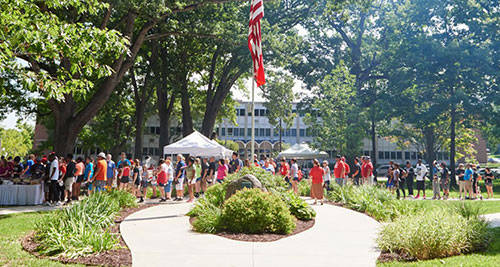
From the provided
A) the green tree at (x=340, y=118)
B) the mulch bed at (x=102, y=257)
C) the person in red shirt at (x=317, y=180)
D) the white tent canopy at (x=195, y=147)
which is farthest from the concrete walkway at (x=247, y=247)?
the green tree at (x=340, y=118)

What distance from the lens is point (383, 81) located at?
37.2 meters

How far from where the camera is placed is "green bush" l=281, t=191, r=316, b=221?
9805 millimetres

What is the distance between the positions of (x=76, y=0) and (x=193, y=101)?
29.3m

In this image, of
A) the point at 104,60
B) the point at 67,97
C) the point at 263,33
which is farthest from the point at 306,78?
the point at 67,97

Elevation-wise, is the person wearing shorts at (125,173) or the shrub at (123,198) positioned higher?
the person wearing shorts at (125,173)

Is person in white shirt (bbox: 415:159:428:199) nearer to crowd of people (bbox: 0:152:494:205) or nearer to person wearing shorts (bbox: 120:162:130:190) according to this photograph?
crowd of people (bbox: 0:152:494:205)

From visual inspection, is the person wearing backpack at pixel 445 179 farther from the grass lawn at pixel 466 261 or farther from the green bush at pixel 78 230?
the green bush at pixel 78 230

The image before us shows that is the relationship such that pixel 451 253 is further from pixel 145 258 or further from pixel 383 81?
pixel 383 81

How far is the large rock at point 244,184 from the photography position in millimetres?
9717

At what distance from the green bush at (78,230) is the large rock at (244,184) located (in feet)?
10.8

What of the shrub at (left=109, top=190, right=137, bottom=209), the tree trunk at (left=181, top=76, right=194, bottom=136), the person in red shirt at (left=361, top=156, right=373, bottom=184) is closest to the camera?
the shrub at (left=109, top=190, right=137, bottom=209)

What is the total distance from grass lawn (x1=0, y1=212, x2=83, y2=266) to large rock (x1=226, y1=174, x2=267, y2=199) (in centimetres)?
494

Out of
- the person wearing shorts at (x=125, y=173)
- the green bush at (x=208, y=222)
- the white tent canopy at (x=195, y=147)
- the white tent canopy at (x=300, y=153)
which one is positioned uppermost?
the white tent canopy at (x=195, y=147)

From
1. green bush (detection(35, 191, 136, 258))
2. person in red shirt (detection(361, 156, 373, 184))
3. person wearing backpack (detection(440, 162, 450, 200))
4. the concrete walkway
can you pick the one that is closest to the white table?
green bush (detection(35, 191, 136, 258))
